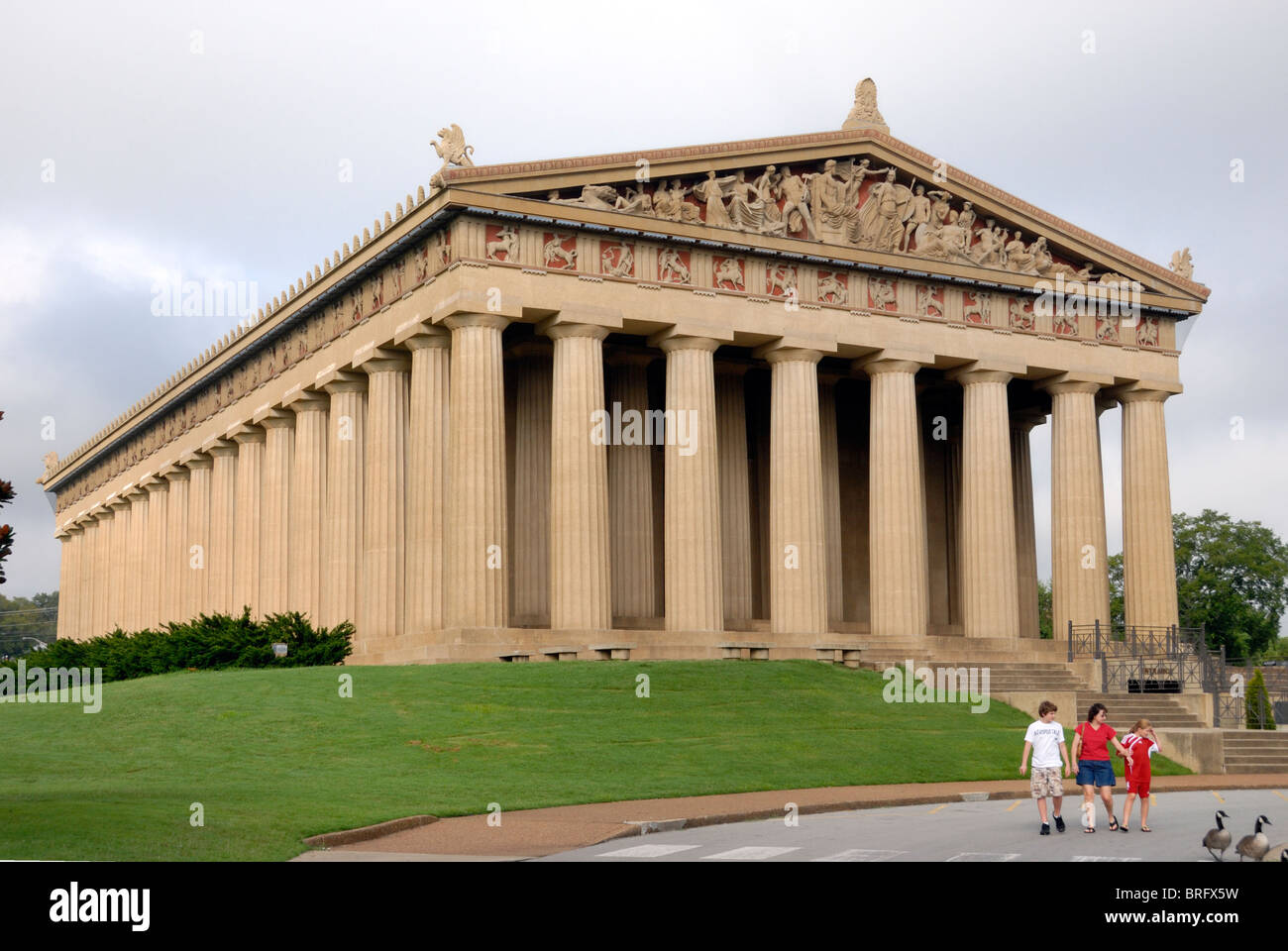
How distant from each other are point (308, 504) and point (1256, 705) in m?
33.7

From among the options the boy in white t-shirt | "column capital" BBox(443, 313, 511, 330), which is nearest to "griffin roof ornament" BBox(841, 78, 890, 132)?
"column capital" BBox(443, 313, 511, 330)

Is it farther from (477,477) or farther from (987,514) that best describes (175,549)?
(987,514)

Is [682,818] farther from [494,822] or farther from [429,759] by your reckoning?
[429,759]

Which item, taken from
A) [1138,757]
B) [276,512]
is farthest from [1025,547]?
[1138,757]

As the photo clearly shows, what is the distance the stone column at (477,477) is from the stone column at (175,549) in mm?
30360

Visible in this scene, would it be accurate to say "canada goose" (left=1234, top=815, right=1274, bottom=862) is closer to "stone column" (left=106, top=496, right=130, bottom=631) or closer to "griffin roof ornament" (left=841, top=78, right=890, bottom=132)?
"griffin roof ornament" (left=841, top=78, right=890, bottom=132)

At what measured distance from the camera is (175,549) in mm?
76000

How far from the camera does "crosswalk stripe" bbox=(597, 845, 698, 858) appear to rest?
20203 mm

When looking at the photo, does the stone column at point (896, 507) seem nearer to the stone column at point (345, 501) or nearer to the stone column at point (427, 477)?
the stone column at point (427, 477)

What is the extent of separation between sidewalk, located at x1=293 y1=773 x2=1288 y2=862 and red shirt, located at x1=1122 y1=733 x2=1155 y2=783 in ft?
17.3

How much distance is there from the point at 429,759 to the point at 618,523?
2435 cm

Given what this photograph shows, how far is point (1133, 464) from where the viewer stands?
194ft
